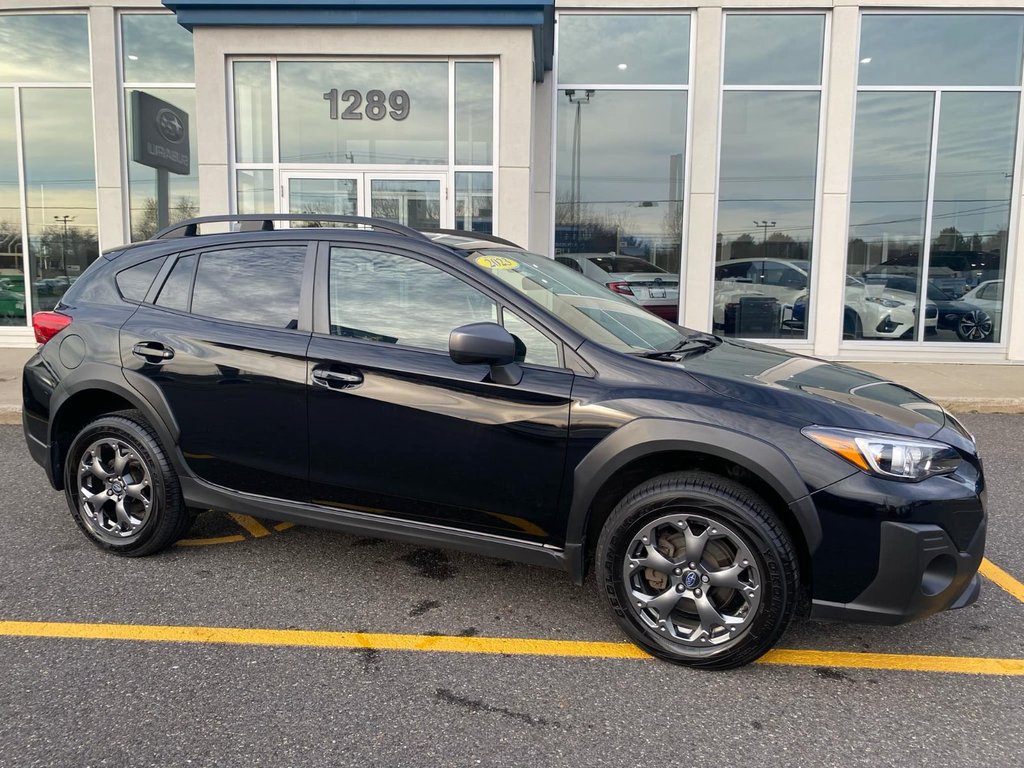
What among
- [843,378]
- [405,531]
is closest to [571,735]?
[405,531]

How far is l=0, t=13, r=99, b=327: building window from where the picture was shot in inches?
452

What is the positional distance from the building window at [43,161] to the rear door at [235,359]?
9.18 meters

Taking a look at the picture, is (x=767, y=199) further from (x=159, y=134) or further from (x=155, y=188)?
(x=155, y=188)

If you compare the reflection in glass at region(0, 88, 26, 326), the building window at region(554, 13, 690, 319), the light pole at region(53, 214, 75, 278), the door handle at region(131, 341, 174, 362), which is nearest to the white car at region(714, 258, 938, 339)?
the building window at region(554, 13, 690, 319)

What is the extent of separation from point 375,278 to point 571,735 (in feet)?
6.92

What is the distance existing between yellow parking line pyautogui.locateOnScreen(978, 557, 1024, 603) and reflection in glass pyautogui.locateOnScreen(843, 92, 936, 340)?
314 inches

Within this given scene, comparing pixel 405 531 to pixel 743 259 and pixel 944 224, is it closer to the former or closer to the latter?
pixel 743 259

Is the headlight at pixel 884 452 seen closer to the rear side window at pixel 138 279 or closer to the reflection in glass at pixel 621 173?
the rear side window at pixel 138 279

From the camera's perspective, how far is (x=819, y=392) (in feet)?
10.2

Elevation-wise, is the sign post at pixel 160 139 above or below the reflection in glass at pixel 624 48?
below

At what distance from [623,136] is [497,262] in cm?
848

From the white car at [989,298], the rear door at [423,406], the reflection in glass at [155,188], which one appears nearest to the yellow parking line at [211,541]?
the rear door at [423,406]

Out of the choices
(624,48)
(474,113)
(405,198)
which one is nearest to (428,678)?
(405,198)

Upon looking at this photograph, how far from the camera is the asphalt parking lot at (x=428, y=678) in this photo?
99.9 inches
